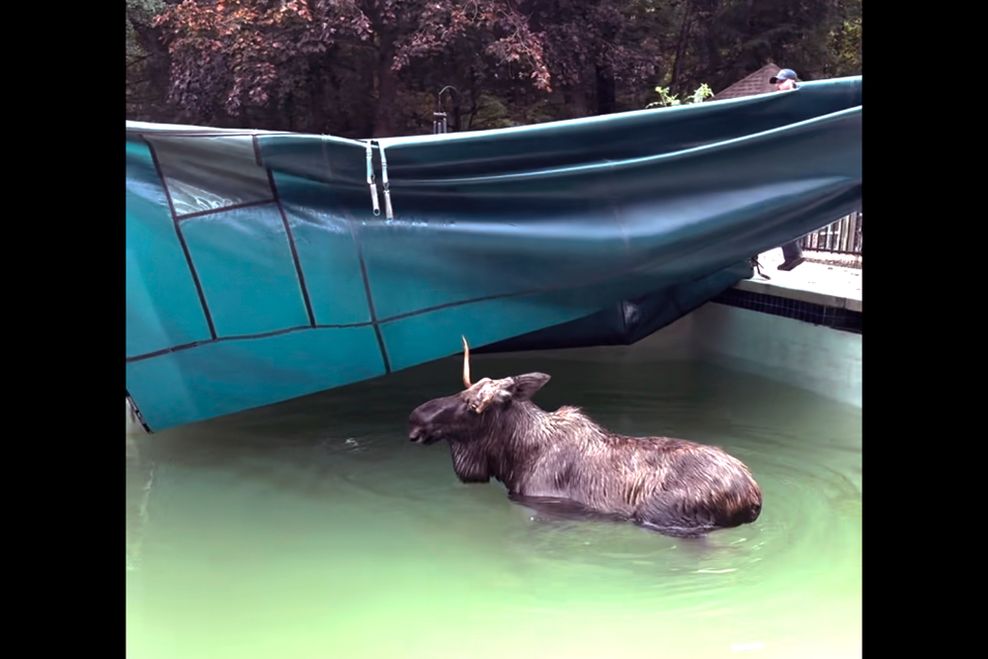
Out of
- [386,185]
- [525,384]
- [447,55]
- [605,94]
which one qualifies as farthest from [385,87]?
[525,384]

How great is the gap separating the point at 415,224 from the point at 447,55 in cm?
899

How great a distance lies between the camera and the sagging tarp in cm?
386

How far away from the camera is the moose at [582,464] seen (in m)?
3.65

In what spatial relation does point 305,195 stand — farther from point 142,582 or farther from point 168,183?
point 142,582

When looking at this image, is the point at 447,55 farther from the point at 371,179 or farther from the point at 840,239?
the point at 371,179

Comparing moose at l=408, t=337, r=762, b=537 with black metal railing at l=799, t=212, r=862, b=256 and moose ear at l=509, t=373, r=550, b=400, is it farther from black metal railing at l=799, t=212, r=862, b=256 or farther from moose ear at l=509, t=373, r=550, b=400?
black metal railing at l=799, t=212, r=862, b=256

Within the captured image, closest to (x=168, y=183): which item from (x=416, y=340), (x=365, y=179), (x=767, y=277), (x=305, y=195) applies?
(x=305, y=195)

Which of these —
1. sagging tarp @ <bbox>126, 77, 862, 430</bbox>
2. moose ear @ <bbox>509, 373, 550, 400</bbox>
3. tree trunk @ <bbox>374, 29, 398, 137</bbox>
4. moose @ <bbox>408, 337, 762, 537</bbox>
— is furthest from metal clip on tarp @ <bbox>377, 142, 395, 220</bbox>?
tree trunk @ <bbox>374, 29, 398, 137</bbox>

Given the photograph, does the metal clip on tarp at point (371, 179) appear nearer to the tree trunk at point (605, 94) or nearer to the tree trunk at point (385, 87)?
the tree trunk at point (385, 87)

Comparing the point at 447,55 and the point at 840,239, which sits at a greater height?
the point at 447,55

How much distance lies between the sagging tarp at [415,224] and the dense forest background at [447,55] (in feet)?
26.1

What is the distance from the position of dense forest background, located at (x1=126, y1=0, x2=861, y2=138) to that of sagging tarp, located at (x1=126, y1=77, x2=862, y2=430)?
7.96 meters

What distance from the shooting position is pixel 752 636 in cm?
297

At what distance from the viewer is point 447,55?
Result: 40.9 feet
